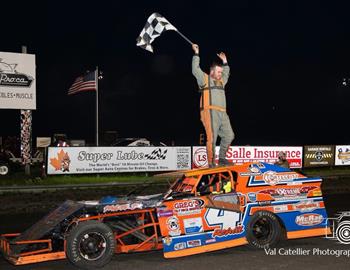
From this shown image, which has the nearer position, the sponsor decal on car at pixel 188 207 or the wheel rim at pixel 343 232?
the sponsor decal on car at pixel 188 207

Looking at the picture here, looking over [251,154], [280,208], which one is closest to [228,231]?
[280,208]

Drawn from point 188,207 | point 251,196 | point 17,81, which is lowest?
point 188,207

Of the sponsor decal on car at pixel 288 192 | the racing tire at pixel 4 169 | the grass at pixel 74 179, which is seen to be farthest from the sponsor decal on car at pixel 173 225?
the racing tire at pixel 4 169

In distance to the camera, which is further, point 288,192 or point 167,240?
point 288,192

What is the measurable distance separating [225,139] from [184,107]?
272 feet

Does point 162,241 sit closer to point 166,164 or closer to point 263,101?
point 166,164

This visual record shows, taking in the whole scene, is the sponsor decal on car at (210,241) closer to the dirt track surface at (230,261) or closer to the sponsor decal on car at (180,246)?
the dirt track surface at (230,261)

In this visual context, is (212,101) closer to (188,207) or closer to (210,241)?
(188,207)

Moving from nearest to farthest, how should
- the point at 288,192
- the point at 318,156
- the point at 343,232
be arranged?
the point at 288,192
the point at 343,232
the point at 318,156

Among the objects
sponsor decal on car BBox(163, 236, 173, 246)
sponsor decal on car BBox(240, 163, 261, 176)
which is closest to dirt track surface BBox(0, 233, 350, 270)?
sponsor decal on car BBox(163, 236, 173, 246)

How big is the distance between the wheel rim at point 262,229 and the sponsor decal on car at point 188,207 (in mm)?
1076

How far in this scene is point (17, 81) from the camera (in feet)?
75.4

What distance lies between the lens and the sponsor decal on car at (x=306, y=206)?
25.6ft

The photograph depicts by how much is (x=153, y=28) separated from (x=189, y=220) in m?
3.26
